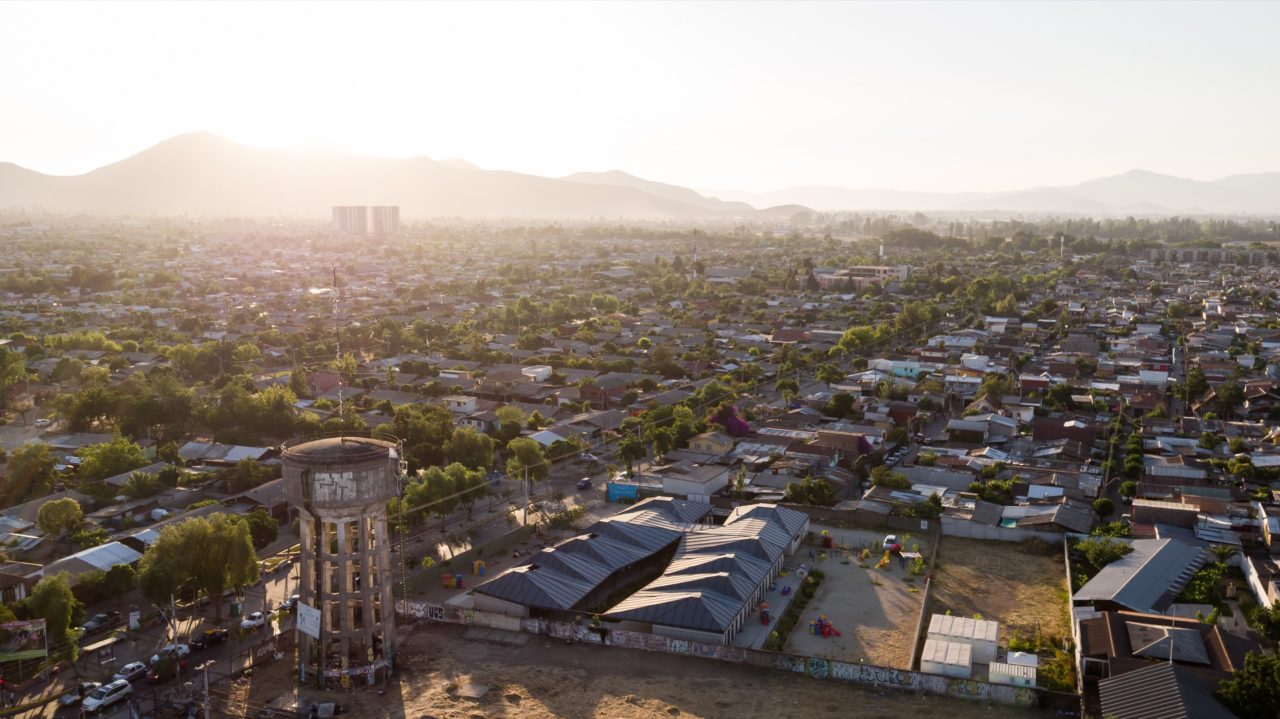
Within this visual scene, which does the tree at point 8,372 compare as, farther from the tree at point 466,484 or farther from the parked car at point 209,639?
the parked car at point 209,639

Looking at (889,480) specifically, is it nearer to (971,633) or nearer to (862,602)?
(862,602)

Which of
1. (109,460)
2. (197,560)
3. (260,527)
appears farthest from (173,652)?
(109,460)

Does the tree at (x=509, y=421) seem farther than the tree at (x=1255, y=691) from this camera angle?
Yes

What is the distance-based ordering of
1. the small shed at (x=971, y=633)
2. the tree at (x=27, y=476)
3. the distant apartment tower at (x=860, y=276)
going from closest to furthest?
A: the small shed at (x=971, y=633) → the tree at (x=27, y=476) → the distant apartment tower at (x=860, y=276)

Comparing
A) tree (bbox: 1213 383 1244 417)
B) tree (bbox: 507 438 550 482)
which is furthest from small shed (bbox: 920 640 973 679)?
tree (bbox: 1213 383 1244 417)

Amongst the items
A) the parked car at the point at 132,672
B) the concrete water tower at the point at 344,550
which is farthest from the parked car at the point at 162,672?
the concrete water tower at the point at 344,550
